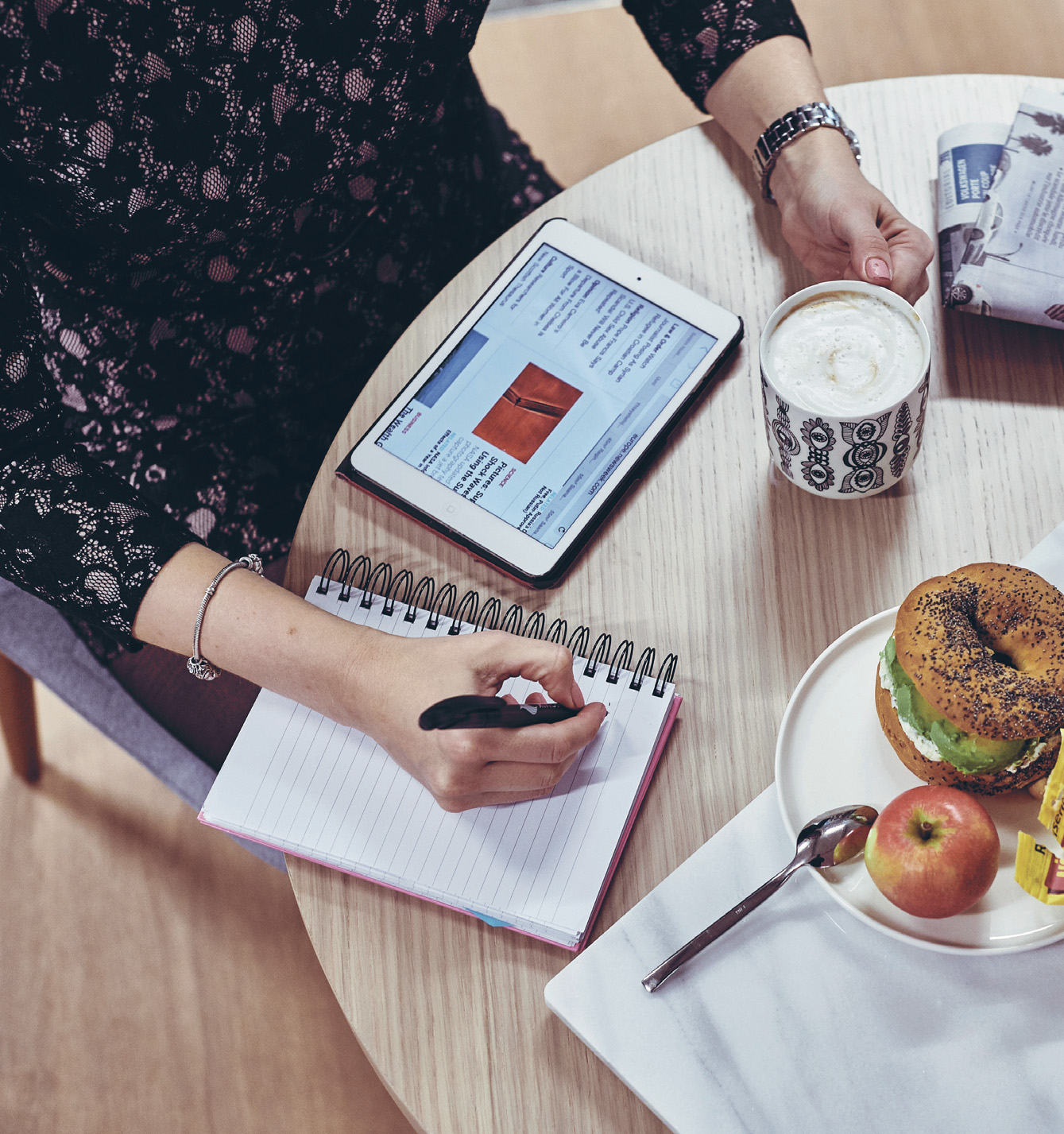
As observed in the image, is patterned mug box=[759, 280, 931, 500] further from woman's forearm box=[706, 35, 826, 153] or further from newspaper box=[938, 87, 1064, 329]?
woman's forearm box=[706, 35, 826, 153]

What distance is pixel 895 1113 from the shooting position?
0.56 meters

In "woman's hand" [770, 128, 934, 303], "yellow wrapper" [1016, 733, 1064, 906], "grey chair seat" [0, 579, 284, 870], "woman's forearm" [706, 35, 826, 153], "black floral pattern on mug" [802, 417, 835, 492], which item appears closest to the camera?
"yellow wrapper" [1016, 733, 1064, 906]

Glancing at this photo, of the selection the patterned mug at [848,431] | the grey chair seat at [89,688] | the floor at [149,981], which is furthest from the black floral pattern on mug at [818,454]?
the floor at [149,981]

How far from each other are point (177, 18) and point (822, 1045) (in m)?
0.82

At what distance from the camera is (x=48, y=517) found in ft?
2.36

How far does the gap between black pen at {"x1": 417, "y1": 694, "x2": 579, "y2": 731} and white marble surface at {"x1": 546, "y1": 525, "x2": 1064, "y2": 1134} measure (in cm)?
13

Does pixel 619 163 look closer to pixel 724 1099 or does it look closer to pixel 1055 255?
pixel 1055 255

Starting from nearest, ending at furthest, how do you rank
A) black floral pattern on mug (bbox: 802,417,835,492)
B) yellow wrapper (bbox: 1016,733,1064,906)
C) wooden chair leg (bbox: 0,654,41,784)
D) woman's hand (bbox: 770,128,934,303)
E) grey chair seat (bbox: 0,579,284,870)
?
yellow wrapper (bbox: 1016,733,1064,906), black floral pattern on mug (bbox: 802,417,835,492), woman's hand (bbox: 770,128,934,303), grey chair seat (bbox: 0,579,284,870), wooden chair leg (bbox: 0,654,41,784)

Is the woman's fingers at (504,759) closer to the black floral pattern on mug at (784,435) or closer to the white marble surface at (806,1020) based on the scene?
the white marble surface at (806,1020)

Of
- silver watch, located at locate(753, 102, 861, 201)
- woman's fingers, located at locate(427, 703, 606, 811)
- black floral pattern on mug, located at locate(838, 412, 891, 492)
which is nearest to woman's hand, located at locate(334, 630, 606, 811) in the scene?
woman's fingers, located at locate(427, 703, 606, 811)

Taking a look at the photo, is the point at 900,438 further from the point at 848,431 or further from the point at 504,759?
the point at 504,759

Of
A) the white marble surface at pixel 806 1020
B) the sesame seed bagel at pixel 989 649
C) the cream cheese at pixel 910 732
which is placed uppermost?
the sesame seed bagel at pixel 989 649

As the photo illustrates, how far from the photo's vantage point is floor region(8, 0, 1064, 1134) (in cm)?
128

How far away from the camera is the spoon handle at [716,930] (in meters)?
0.59
